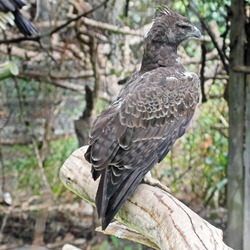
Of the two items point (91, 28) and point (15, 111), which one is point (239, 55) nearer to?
point (91, 28)

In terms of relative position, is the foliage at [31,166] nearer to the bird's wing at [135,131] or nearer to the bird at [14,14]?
Result: the bird at [14,14]

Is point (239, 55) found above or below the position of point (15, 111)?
above

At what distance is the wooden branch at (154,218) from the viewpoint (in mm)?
2020

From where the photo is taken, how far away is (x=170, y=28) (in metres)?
3.00

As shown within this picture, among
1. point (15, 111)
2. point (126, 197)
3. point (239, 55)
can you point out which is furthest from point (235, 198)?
point (15, 111)

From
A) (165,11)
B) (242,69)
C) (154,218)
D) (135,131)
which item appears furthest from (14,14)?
(154,218)

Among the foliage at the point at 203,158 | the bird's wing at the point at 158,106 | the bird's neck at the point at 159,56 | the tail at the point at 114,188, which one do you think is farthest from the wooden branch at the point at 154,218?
the foliage at the point at 203,158

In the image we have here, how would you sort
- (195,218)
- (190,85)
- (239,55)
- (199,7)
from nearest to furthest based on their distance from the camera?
(195,218)
(190,85)
(239,55)
(199,7)

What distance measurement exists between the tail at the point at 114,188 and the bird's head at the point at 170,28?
0.67m

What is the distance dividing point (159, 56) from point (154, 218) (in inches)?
37.0

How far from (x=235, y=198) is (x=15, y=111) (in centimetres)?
253

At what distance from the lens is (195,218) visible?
83.8 inches

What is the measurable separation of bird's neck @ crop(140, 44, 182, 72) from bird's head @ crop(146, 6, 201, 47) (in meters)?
0.03

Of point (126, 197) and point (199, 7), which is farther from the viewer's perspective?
point (199, 7)
